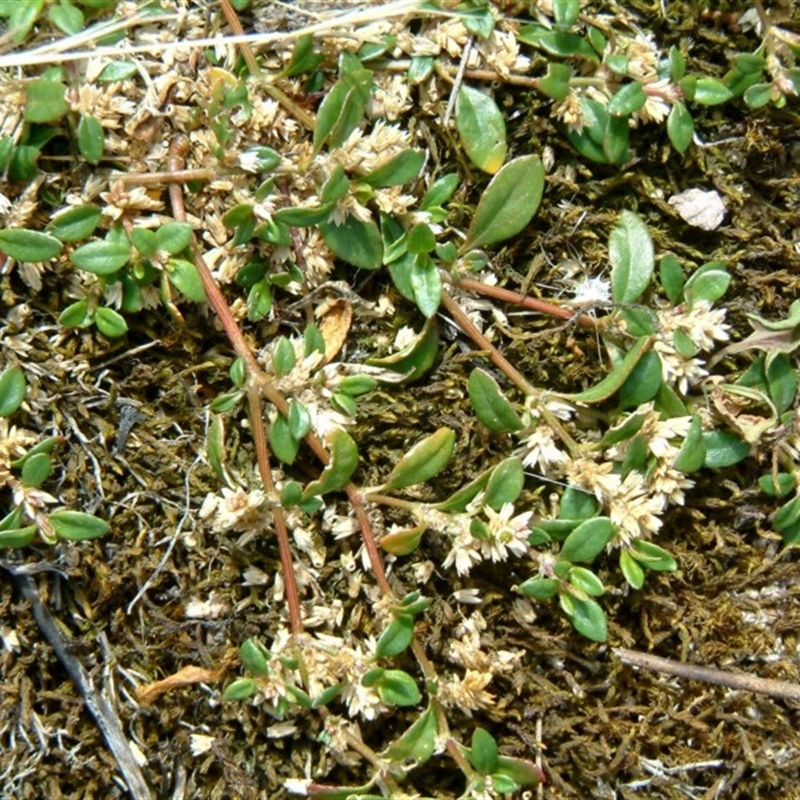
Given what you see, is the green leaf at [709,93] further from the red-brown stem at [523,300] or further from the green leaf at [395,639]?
the green leaf at [395,639]

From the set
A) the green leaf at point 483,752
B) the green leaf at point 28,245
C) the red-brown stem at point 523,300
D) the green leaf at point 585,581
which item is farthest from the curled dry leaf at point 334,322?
the green leaf at point 483,752

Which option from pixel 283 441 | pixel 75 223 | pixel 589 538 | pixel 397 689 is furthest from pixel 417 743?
pixel 75 223

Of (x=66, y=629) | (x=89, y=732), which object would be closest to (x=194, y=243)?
(x=66, y=629)

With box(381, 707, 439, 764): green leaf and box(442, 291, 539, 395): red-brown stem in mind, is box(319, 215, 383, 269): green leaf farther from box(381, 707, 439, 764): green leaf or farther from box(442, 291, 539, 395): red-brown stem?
box(381, 707, 439, 764): green leaf

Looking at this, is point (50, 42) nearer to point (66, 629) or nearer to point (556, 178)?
point (556, 178)

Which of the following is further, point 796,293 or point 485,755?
point 796,293
